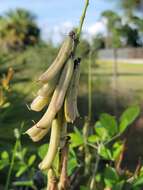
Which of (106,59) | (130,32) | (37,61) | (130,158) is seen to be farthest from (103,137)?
(106,59)

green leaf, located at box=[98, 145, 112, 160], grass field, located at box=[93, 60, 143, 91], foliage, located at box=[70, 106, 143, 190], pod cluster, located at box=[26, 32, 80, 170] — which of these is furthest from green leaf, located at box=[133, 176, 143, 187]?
grass field, located at box=[93, 60, 143, 91]

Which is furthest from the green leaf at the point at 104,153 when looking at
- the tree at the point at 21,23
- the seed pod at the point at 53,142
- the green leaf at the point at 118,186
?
the tree at the point at 21,23

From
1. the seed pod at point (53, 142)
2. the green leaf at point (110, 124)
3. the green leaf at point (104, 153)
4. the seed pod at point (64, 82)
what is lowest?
the green leaf at point (104, 153)

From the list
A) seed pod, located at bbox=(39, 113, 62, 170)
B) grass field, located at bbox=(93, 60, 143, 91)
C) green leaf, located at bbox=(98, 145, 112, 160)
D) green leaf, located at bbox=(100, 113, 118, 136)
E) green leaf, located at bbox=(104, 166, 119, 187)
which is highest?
seed pod, located at bbox=(39, 113, 62, 170)

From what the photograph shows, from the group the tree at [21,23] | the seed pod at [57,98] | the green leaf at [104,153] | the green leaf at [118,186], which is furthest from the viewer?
the tree at [21,23]

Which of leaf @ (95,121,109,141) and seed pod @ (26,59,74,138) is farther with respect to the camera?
leaf @ (95,121,109,141)

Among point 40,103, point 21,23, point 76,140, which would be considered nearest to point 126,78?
point 76,140

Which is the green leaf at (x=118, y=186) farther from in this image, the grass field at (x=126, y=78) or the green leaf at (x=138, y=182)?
the grass field at (x=126, y=78)

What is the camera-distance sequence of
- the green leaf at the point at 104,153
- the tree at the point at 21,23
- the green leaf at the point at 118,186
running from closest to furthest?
the green leaf at the point at 118,186
the green leaf at the point at 104,153
the tree at the point at 21,23

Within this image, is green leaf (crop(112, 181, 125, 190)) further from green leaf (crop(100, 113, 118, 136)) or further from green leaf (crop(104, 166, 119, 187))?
green leaf (crop(100, 113, 118, 136))

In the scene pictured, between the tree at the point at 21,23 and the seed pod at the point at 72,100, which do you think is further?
the tree at the point at 21,23

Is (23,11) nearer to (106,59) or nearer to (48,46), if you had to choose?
(106,59)
